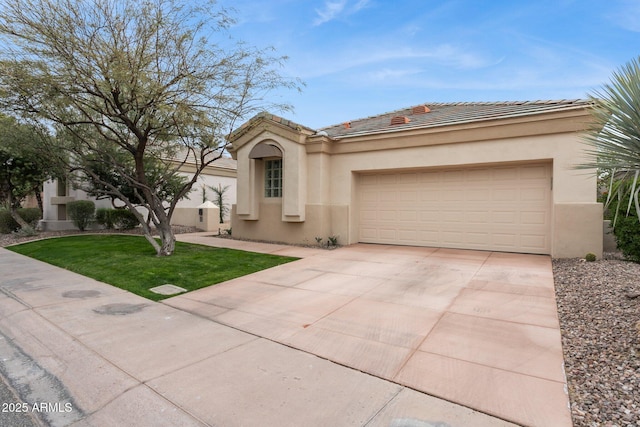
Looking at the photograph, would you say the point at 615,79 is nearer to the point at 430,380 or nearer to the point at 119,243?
the point at 430,380

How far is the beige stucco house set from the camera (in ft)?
28.8

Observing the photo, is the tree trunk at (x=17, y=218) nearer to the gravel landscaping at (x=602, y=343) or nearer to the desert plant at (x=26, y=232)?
the desert plant at (x=26, y=232)

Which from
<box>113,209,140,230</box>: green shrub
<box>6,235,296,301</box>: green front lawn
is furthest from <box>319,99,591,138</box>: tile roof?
<box>113,209,140,230</box>: green shrub

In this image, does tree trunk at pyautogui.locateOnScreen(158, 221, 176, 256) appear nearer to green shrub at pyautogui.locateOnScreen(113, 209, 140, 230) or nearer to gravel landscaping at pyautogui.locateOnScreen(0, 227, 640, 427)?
green shrub at pyautogui.locateOnScreen(113, 209, 140, 230)

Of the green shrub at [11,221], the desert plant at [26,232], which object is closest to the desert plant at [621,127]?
the desert plant at [26,232]

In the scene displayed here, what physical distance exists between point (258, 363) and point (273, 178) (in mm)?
9904

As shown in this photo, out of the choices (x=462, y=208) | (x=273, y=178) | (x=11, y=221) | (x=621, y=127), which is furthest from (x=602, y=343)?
(x=11, y=221)

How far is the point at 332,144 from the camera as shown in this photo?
1217 centimetres

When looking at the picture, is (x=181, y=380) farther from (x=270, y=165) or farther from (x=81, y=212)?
(x=81, y=212)

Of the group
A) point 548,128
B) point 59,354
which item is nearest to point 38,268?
point 59,354

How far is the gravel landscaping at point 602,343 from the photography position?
2.77 metres

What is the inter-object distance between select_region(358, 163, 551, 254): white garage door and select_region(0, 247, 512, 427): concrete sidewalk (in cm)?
774

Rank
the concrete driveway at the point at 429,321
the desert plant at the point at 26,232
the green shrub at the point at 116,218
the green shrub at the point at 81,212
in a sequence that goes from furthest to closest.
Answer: the green shrub at the point at 116,218 < the green shrub at the point at 81,212 < the desert plant at the point at 26,232 < the concrete driveway at the point at 429,321

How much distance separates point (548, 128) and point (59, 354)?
10.7 m
